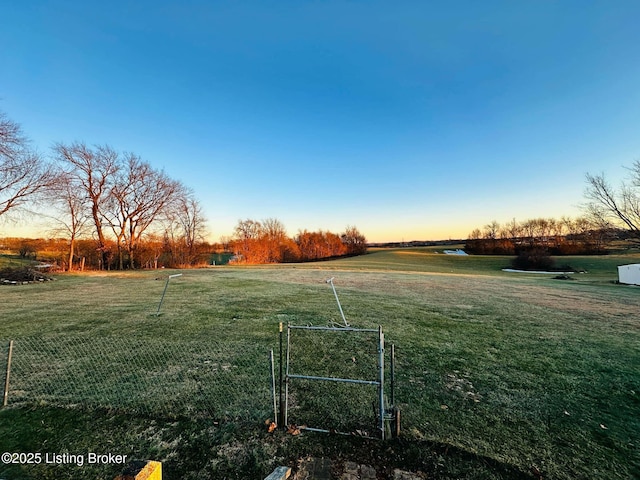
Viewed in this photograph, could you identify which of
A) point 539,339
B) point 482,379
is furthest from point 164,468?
point 539,339

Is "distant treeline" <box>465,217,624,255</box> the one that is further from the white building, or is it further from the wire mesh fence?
the wire mesh fence

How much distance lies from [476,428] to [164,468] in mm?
3269

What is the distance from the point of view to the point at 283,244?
55.0m

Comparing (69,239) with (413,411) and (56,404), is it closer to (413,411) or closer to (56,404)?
(56,404)

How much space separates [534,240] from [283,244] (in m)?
46.7

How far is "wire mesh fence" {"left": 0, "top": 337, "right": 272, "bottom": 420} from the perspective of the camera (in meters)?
3.57

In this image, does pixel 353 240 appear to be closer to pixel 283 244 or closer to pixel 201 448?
pixel 283 244

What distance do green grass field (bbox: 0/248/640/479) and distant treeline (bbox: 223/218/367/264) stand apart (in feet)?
113

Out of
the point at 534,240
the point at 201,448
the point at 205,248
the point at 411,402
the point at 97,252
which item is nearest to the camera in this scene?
the point at 201,448

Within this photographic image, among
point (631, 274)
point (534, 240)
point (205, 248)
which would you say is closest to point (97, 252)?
point (205, 248)

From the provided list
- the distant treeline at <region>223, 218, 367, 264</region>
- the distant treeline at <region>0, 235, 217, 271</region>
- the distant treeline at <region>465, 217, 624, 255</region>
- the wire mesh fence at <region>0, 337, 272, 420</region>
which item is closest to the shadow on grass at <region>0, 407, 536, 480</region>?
the wire mesh fence at <region>0, 337, 272, 420</region>

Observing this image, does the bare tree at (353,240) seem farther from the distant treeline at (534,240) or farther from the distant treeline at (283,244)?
the distant treeline at (534,240)

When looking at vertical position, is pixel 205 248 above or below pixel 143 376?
above

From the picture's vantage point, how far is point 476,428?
3.14 meters
